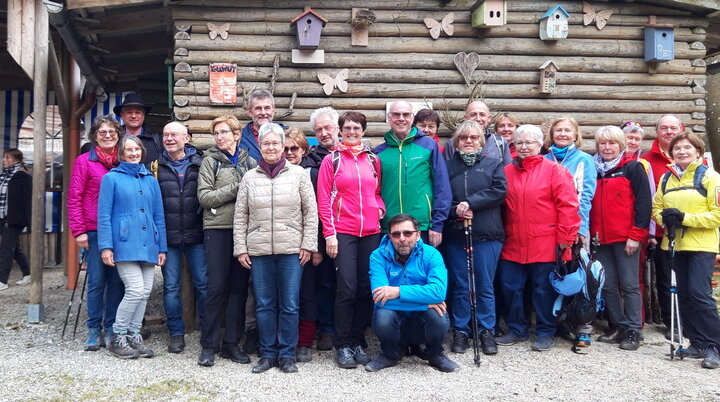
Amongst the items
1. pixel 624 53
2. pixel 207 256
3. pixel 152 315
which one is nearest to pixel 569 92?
pixel 624 53

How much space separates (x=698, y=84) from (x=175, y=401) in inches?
283

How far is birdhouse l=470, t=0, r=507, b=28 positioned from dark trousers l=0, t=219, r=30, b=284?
6969mm

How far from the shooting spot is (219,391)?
400 centimetres

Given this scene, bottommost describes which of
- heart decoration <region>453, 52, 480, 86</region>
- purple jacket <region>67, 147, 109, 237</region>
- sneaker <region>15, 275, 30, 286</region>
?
sneaker <region>15, 275, 30, 286</region>

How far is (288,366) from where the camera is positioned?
14.5 ft

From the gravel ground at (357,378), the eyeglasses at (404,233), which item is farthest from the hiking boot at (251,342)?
the eyeglasses at (404,233)

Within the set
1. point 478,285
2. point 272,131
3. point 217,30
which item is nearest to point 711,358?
point 478,285

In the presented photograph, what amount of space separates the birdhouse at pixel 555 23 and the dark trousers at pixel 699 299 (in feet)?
10.7

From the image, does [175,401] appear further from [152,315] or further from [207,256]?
[152,315]

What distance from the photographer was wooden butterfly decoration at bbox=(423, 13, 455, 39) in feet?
23.1

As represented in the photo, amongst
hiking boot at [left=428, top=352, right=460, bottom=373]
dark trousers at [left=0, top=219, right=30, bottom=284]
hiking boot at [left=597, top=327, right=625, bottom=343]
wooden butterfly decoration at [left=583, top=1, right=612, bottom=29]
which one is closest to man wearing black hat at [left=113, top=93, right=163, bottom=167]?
hiking boot at [left=428, top=352, right=460, bottom=373]

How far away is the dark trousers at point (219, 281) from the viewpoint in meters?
4.57

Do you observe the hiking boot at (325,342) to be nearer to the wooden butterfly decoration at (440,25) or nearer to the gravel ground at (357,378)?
the gravel ground at (357,378)

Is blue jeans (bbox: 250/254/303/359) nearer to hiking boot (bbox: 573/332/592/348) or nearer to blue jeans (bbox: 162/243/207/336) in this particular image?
blue jeans (bbox: 162/243/207/336)
